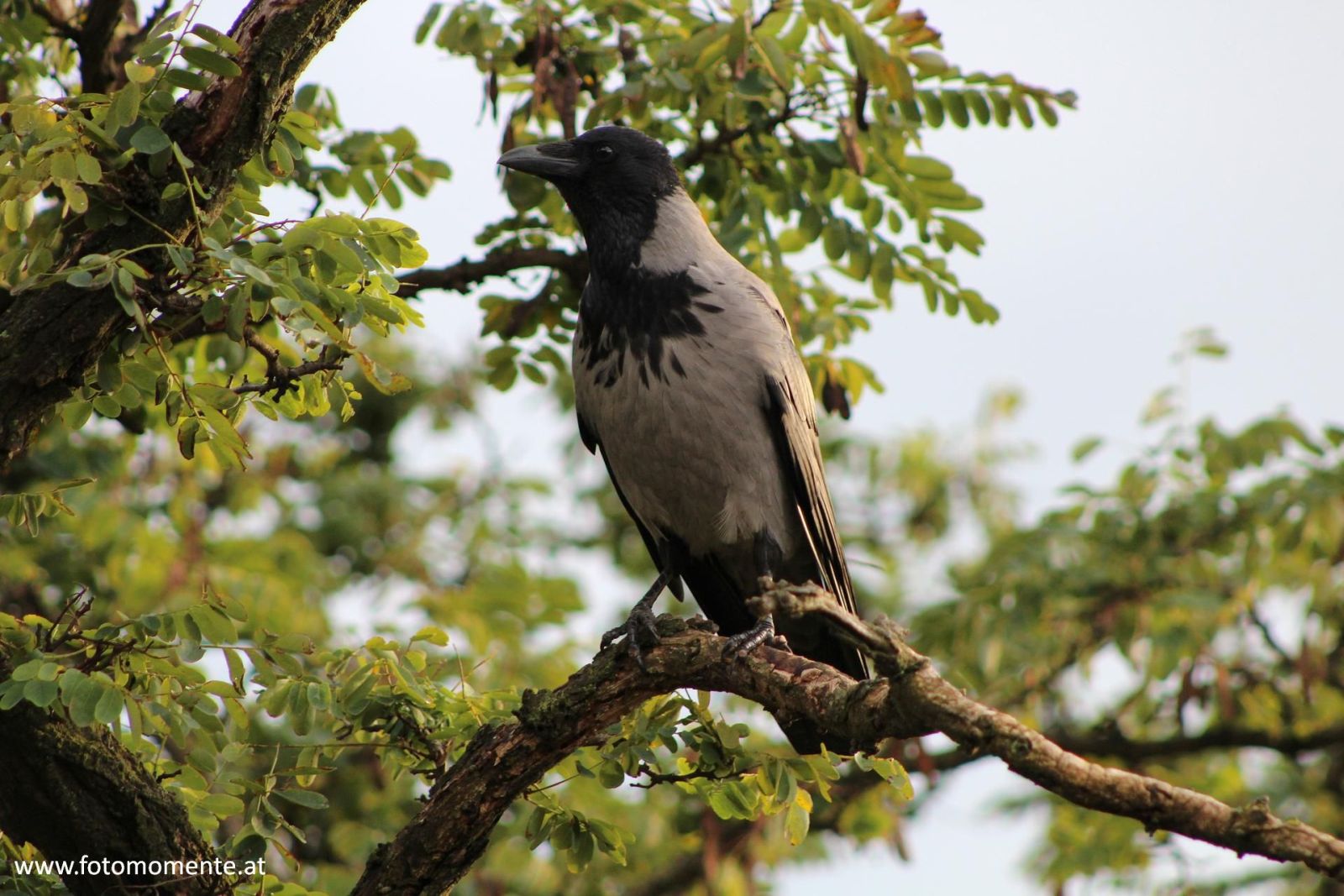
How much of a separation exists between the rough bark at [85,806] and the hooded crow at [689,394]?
145cm

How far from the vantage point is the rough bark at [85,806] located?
3.57 meters

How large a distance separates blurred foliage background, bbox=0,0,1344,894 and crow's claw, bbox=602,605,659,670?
23cm

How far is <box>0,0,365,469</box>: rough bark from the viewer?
351 centimetres

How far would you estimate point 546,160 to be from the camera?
525 cm

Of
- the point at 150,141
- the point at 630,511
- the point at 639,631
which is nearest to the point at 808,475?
the point at 630,511

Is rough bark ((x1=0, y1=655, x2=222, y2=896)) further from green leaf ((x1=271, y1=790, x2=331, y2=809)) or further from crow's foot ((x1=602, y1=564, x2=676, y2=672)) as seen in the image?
crow's foot ((x1=602, y1=564, x2=676, y2=672))

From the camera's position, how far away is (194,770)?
378 cm

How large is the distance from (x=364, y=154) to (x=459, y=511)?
220 inches

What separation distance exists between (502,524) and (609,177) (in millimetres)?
5385

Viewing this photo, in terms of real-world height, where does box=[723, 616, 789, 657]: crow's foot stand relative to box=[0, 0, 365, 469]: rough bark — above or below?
below

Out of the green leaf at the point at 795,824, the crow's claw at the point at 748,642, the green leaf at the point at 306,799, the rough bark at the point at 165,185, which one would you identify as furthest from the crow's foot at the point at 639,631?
the rough bark at the point at 165,185

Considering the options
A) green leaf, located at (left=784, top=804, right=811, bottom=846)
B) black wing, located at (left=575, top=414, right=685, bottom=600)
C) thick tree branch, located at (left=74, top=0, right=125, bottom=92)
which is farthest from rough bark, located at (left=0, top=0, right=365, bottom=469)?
green leaf, located at (left=784, top=804, right=811, bottom=846)

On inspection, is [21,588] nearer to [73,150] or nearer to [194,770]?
[194,770]

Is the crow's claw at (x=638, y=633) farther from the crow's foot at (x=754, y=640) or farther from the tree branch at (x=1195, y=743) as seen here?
the tree branch at (x=1195, y=743)
